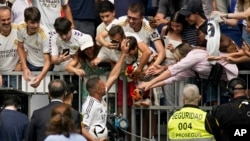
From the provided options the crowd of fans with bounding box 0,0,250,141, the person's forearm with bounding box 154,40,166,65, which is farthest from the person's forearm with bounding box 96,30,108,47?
the person's forearm with bounding box 154,40,166,65

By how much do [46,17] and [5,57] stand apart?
1151 mm

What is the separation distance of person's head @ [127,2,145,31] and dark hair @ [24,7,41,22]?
1.40 meters

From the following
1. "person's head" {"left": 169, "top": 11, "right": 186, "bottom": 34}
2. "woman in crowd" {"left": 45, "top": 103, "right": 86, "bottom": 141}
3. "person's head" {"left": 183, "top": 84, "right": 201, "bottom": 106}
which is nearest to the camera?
"woman in crowd" {"left": 45, "top": 103, "right": 86, "bottom": 141}

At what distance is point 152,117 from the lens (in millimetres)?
18109

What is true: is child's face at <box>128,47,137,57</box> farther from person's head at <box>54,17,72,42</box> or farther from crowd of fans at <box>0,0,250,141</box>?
person's head at <box>54,17,72,42</box>

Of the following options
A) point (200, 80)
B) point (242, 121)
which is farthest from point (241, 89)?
point (200, 80)

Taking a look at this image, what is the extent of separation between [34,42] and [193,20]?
8.25ft

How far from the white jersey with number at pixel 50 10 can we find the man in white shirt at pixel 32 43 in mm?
742

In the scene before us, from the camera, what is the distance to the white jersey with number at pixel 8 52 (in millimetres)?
18719

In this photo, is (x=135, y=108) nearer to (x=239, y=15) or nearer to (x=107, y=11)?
(x=107, y=11)

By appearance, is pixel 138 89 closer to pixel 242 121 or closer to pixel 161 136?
pixel 161 136

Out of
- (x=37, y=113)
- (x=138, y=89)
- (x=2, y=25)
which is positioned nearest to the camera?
(x=37, y=113)

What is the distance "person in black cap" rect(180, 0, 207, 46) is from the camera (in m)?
18.1

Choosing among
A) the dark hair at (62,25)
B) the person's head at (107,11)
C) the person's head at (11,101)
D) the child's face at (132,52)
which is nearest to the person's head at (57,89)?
the person's head at (11,101)
